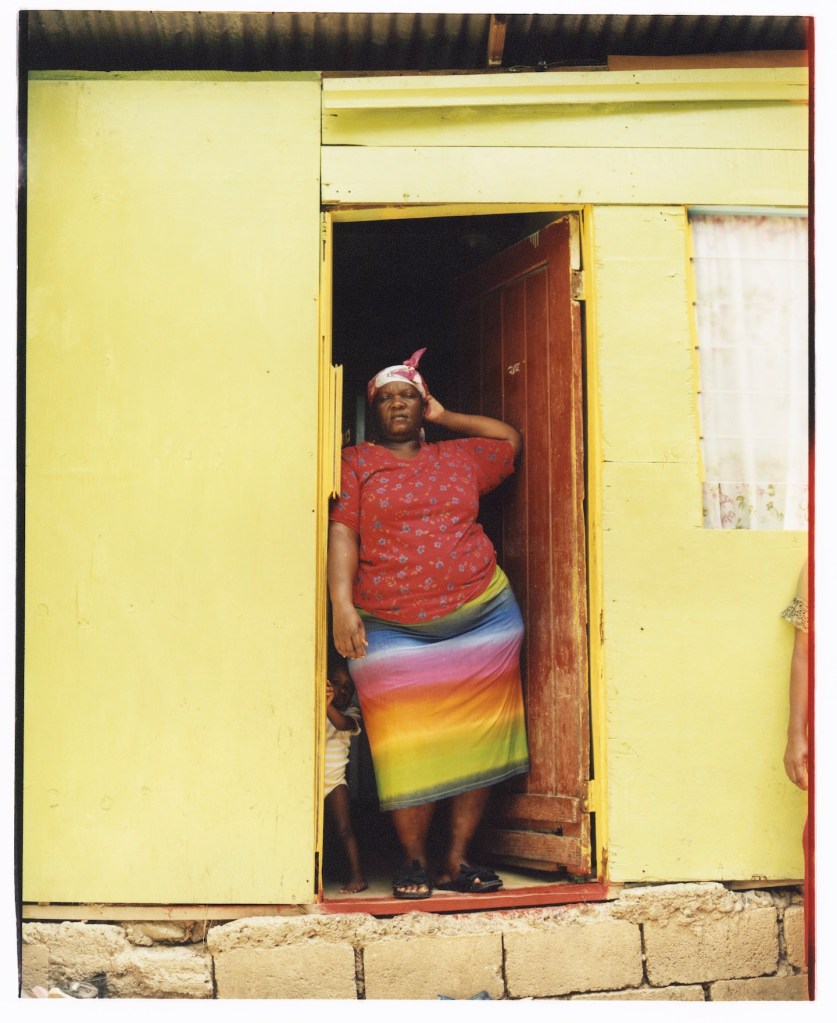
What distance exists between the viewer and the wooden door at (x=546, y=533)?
13.6 feet

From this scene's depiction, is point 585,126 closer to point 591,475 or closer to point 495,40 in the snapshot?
point 495,40

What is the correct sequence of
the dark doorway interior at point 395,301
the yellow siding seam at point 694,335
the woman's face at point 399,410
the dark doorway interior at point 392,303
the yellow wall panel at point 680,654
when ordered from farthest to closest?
1. the dark doorway interior at point 395,301
2. the dark doorway interior at point 392,303
3. the woman's face at point 399,410
4. the yellow siding seam at point 694,335
5. the yellow wall panel at point 680,654

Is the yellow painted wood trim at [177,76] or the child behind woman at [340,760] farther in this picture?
the child behind woman at [340,760]

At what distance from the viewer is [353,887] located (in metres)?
4.16

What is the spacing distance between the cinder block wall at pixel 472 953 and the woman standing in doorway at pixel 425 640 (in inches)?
10.0

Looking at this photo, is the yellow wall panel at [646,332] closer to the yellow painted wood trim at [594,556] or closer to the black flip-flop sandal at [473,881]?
the yellow painted wood trim at [594,556]

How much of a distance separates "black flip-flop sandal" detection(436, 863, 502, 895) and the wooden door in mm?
249

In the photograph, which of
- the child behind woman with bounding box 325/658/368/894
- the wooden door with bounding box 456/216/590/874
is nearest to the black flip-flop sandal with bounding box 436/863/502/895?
the wooden door with bounding box 456/216/590/874

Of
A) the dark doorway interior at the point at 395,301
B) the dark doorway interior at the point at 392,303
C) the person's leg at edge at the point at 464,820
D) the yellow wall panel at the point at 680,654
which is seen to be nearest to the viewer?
the yellow wall panel at the point at 680,654

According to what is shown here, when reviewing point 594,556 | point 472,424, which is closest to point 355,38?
point 472,424

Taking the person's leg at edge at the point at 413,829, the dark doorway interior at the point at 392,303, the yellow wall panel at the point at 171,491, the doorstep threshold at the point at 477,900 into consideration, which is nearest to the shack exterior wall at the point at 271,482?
the yellow wall panel at the point at 171,491

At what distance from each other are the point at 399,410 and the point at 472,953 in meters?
2.12

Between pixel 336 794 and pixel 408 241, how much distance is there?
2.87 meters

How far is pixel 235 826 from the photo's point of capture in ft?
12.8
